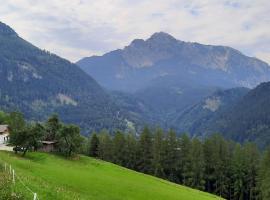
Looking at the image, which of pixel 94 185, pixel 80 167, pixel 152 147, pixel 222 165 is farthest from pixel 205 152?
pixel 94 185

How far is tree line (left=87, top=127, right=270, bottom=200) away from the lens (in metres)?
139

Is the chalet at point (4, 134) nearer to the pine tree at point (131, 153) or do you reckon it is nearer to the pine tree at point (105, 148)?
the pine tree at point (105, 148)

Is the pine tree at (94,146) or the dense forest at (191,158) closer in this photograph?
the dense forest at (191,158)

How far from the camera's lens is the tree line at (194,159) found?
5472 inches

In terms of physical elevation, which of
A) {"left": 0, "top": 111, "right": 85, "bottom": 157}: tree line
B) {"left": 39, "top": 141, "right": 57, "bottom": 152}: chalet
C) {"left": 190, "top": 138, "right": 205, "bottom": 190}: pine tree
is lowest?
{"left": 190, "top": 138, "right": 205, "bottom": 190}: pine tree

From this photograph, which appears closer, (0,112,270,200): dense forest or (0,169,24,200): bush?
(0,169,24,200): bush

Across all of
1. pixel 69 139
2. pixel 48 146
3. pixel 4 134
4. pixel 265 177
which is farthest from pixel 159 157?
pixel 4 134

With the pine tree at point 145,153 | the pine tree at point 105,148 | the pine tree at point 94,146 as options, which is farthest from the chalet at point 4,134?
the pine tree at point 145,153

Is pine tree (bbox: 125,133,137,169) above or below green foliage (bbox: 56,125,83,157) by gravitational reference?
below

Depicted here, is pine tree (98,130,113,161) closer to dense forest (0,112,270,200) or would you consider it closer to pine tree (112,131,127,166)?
dense forest (0,112,270,200)

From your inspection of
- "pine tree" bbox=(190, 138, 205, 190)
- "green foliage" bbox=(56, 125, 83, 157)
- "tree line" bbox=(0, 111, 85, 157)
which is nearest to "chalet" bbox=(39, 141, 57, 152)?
"tree line" bbox=(0, 111, 85, 157)

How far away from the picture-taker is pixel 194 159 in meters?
141

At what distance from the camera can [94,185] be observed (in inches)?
2958

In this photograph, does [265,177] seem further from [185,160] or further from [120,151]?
[120,151]
